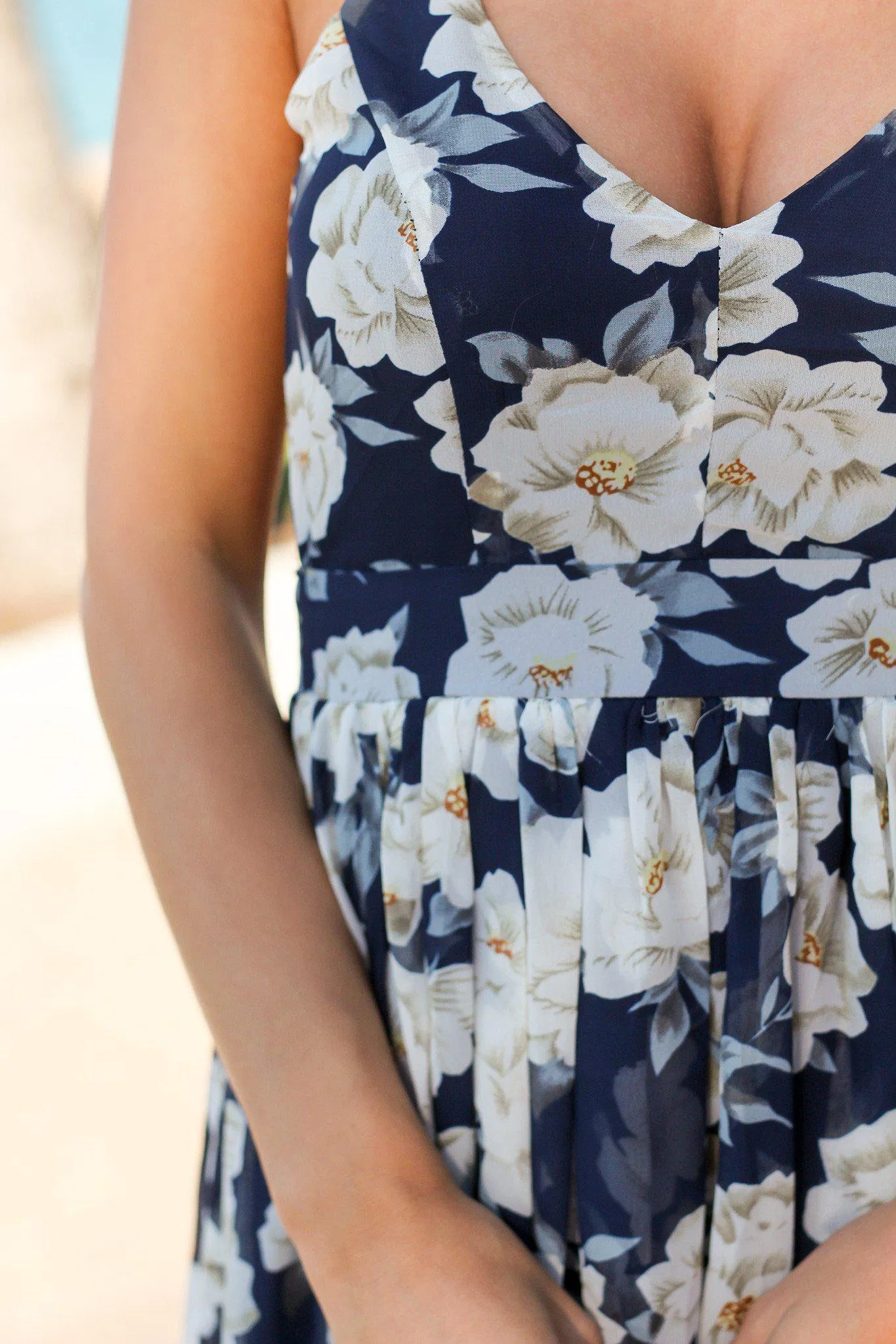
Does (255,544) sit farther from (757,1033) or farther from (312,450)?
(757,1033)

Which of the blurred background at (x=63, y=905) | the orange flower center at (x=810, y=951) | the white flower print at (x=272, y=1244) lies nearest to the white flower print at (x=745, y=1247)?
the orange flower center at (x=810, y=951)

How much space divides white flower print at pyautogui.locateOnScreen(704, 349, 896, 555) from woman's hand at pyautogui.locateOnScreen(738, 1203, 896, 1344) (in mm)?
307

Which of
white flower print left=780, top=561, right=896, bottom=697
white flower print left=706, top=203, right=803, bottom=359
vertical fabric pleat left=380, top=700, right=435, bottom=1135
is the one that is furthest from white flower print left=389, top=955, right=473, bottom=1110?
white flower print left=706, top=203, right=803, bottom=359

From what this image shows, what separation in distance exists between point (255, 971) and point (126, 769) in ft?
0.40

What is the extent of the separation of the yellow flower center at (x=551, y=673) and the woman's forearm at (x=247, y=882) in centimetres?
14

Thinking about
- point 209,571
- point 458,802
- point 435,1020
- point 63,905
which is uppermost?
point 209,571

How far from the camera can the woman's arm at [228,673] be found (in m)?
0.50

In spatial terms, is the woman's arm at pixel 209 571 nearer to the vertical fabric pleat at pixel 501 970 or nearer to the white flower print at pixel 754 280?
the vertical fabric pleat at pixel 501 970

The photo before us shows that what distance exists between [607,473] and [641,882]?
0.19 meters

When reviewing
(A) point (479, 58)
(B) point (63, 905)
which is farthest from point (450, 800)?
(B) point (63, 905)

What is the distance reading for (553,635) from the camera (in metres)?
0.53

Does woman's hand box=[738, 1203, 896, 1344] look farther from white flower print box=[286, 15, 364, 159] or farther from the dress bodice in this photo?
white flower print box=[286, 15, 364, 159]

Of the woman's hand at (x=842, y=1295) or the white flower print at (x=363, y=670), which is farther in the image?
the white flower print at (x=363, y=670)

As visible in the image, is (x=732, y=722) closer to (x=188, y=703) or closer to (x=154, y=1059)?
(x=188, y=703)
